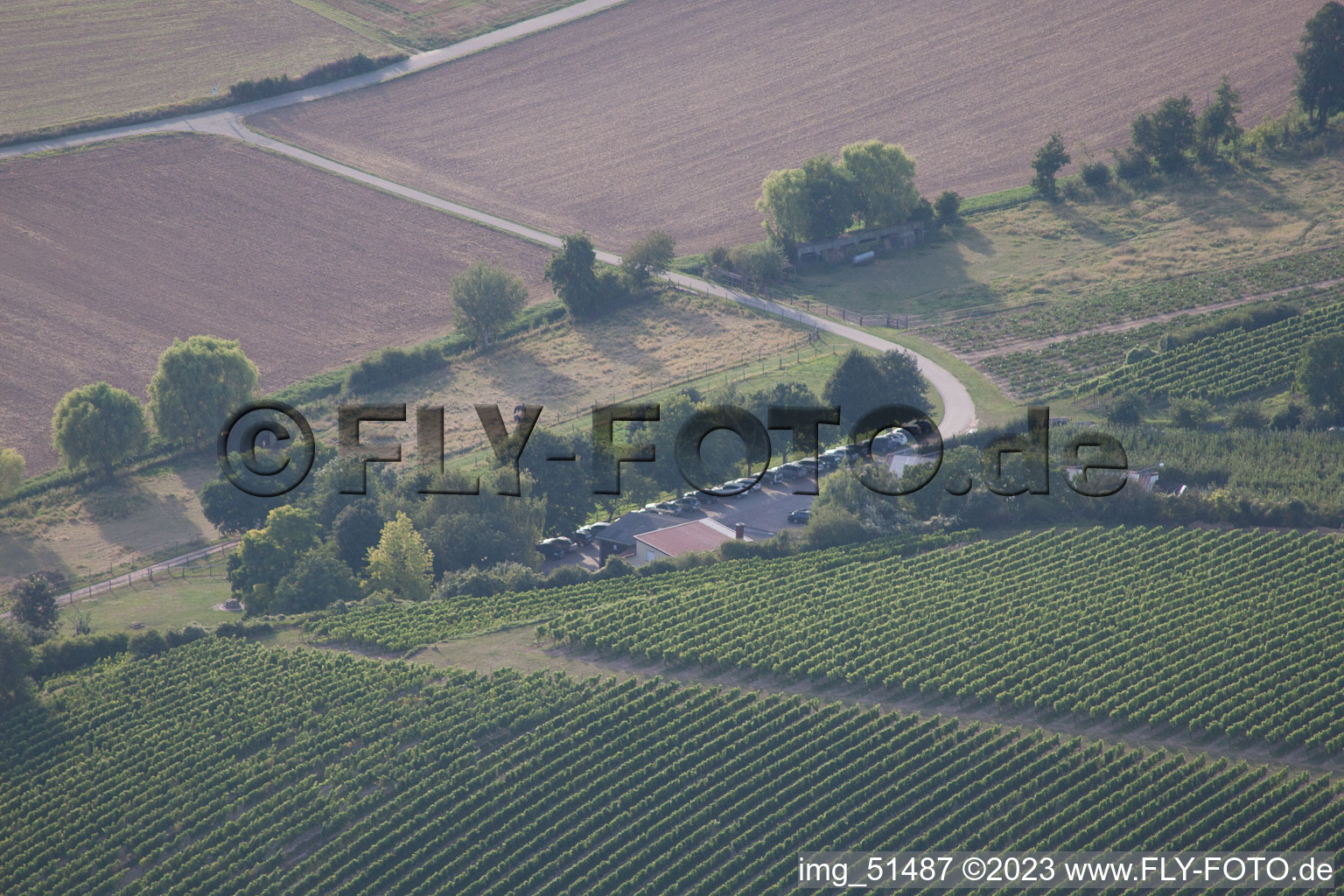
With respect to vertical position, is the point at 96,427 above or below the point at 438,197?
below

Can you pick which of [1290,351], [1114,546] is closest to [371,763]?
[1114,546]

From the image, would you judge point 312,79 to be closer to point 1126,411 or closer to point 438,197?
point 438,197

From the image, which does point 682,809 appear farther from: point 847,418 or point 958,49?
point 958,49

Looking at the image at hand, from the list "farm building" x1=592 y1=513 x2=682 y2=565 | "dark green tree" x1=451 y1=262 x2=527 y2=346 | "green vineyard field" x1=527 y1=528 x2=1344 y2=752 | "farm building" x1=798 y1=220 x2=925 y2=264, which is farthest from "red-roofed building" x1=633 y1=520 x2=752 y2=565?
"farm building" x1=798 y1=220 x2=925 y2=264

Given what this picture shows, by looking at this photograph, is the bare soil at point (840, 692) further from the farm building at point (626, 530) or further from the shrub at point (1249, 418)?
the shrub at point (1249, 418)

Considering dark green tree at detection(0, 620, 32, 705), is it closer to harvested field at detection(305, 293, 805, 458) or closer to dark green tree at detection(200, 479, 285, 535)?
dark green tree at detection(200, 479, 285, 535)

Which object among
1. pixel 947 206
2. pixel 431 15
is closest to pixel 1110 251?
pixel 947 206

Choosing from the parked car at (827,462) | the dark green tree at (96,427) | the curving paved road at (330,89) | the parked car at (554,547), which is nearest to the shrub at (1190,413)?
the parked car at (827,462)
